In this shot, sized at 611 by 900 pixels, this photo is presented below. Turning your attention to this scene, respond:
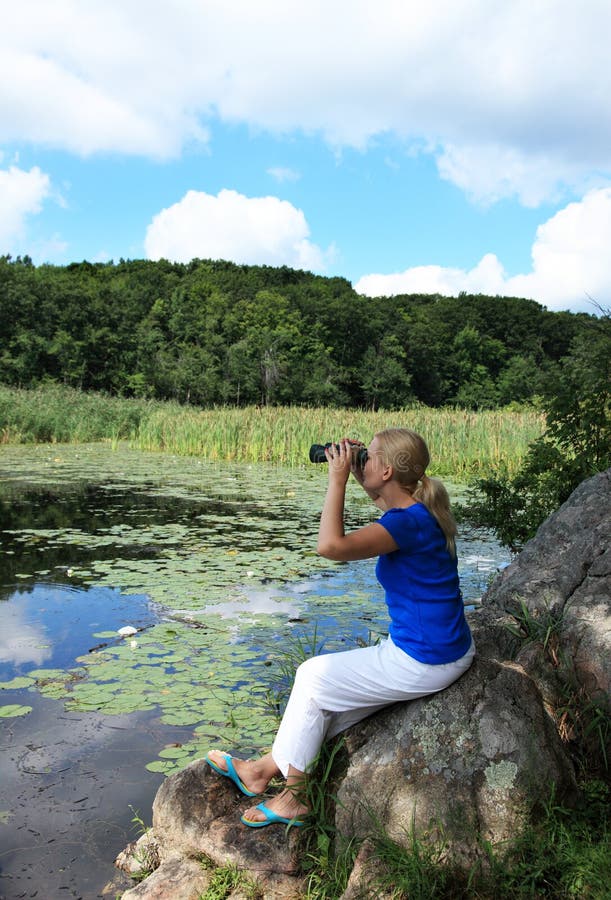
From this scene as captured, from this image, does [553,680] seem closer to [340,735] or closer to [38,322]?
[340,735]

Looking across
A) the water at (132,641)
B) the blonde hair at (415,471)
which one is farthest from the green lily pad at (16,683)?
the blonde hair at (415,471)

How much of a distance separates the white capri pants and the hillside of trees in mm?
40118

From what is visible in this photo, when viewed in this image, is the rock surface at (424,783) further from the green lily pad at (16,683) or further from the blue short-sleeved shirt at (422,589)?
the green lily pad at (16,683)

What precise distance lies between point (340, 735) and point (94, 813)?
1.05 metres

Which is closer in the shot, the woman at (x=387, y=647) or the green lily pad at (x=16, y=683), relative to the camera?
the woman at (x=387, y=647)

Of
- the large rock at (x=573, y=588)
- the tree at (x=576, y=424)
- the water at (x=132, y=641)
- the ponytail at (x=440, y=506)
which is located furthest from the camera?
the tree at (x=576, y=424)

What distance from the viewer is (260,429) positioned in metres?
17.2

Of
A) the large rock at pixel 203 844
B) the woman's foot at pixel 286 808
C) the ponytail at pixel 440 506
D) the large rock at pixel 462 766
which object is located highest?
the ponytail at pixel 440 506

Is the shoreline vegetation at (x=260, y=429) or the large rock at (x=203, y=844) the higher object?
the shoreline vegetation at (x=260, y=429)

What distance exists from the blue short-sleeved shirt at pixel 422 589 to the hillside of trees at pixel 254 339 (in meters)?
40.2

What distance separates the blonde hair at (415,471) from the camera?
2537 millimetres

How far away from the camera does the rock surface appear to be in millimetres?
2279

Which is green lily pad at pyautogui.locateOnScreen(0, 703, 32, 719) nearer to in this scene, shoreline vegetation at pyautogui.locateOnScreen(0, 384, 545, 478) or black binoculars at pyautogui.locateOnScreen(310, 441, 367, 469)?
black binoculars at pyautogui.locateOnScreen(310, 441, 367, 469)

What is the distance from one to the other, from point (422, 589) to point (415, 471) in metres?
0.39
